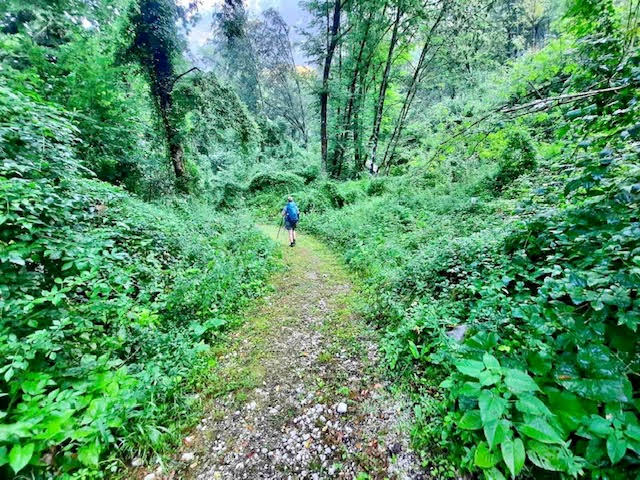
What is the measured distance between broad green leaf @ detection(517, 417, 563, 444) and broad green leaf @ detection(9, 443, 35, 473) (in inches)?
131

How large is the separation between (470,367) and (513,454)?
1.73 feet

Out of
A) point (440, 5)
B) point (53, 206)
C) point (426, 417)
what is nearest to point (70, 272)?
point (53, 206)

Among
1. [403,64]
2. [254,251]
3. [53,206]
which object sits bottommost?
[254,251]

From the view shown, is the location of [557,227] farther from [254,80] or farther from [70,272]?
[254,80]

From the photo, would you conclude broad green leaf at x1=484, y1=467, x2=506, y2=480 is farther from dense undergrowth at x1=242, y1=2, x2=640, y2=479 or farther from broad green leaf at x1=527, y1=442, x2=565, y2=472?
broad green leaf at x1=527, y1=442, x2=565, y2=472

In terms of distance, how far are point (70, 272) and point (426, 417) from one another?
4.20 meters

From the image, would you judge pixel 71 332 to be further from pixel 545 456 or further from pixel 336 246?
pixel 336 246

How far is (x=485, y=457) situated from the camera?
1.87 metres

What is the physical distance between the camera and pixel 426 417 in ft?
8.41

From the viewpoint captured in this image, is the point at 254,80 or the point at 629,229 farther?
the point at 254,80

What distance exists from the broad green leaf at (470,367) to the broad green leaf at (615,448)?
2.31ft

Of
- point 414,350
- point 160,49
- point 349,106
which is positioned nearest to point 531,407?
point 414,350

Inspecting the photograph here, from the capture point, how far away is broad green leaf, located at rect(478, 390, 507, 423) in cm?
176

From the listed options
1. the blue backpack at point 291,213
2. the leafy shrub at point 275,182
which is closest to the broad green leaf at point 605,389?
the blue backpack at point 291,213
